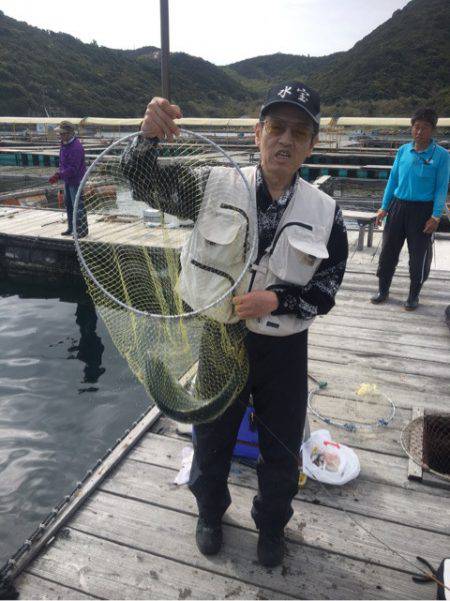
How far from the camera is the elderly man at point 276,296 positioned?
6.11ft

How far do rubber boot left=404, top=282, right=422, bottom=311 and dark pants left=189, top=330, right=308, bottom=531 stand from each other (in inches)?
148

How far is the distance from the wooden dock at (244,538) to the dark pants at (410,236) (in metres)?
2.18

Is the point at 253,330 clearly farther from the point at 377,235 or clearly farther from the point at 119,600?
the point at 377,235

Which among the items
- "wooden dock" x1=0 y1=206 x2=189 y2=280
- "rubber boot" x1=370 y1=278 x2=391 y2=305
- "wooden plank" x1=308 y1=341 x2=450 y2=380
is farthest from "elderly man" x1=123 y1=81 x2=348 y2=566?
"wooden dock" x1=0 y1=206 x2=189 y2=280

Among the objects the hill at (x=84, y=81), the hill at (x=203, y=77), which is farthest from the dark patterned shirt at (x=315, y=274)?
the hill at (x=84, y=81)

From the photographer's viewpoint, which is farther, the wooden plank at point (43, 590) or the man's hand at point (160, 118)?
the wooden plank at point (43, 590)

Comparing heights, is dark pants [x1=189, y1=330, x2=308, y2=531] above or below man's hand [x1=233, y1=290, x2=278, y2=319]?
below

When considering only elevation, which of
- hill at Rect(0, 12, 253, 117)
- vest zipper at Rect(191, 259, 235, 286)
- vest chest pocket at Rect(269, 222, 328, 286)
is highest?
hill at Rect(0, 12, 253, 117)

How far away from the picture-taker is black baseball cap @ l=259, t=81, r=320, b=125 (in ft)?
5.90

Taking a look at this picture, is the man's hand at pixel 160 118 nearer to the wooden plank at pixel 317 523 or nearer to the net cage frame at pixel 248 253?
the net cage frame at pixel 248 253

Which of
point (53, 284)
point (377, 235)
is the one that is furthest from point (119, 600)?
point (53, 284)

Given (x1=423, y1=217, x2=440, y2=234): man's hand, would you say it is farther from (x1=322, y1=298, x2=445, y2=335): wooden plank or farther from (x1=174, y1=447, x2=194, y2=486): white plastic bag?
(x1=174, y1=447, x2=194, y2=486): white plastic bag

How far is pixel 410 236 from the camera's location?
204 inches

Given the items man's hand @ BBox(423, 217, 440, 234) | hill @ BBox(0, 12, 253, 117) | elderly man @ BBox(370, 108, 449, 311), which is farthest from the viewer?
hill @ BBox(0, 12, 253, 117)
